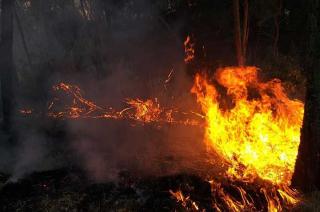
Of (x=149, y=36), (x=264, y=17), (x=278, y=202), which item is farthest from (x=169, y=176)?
(x=149, y=36)

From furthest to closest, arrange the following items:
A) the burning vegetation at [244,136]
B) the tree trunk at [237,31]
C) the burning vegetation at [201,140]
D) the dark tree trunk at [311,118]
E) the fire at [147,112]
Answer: the fire at [147,112] < the tree trunk at [237,31] < the burning vegetation at [201,140] < the burning vegetation at [244,136] < the dark tree trunk at [311,118]

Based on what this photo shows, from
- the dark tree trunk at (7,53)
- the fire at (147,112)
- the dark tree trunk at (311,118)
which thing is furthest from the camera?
the fire at (147,112)

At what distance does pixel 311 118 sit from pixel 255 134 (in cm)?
252

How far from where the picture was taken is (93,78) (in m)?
18.4

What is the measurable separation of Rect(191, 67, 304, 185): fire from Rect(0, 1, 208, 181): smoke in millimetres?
850

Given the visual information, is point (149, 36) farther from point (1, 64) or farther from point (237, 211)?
point (237, 211)

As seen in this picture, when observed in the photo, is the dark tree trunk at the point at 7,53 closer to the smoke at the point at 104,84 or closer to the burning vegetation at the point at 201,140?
the burning vegetation at the point at 201,140

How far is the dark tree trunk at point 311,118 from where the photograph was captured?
6.71 meters

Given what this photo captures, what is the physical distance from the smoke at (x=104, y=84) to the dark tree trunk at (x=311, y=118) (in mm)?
2710

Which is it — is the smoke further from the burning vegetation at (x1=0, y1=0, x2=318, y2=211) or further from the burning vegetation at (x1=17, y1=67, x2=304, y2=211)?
the burning vegetation at (x1=17, y1=67, x2=304, y2=211)

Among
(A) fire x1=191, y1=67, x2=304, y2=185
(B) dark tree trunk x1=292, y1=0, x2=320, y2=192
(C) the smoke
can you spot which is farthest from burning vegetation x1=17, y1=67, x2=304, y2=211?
(C) the smoke

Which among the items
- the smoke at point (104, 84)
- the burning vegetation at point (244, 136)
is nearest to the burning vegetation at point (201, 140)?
the burning vegetation at point (244, 136)

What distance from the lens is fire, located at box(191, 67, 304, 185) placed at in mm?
8214

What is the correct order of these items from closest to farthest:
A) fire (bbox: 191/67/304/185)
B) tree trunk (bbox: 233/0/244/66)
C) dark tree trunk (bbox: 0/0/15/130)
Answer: fire (bbox: 191/67/304/185), tree trunk (bbox: 233/0/244/66), dark tree trunk (bbox: 0/0/15/130)
